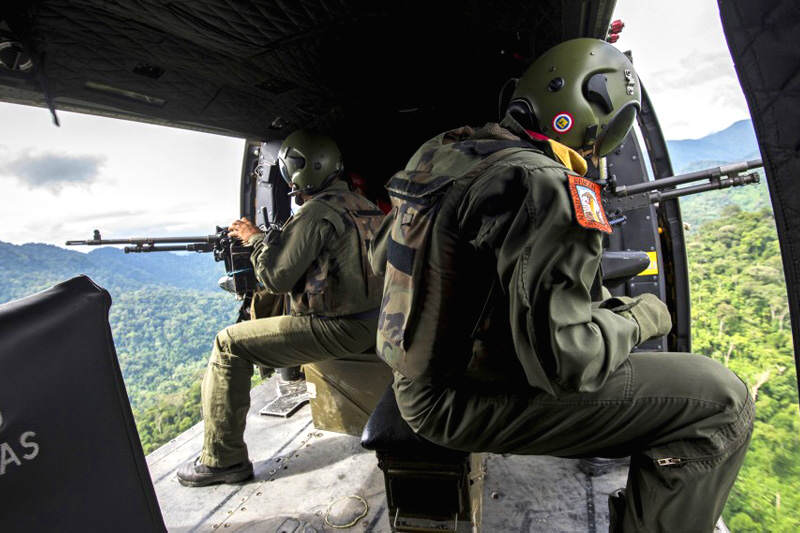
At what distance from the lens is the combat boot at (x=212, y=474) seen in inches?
90.4

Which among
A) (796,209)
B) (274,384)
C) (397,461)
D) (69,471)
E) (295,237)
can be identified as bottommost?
(274,384)

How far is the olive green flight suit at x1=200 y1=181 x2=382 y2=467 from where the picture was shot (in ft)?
7.58

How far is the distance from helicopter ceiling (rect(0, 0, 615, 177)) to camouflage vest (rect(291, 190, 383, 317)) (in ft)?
2.38

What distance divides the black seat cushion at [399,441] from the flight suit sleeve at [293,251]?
1.06 metres

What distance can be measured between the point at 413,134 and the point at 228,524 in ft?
8.64

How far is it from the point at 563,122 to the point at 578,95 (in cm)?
11

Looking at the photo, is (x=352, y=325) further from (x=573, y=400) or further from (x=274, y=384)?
(x=274, y=384)

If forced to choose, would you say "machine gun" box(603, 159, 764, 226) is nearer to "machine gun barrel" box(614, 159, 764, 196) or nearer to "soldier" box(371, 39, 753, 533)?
"machine gun barrel" box(614, 159, 764, 196)

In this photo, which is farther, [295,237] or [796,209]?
[295,237]

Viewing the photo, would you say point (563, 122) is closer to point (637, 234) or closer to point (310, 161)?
point (637, 234)

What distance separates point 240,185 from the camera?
4.27 meters

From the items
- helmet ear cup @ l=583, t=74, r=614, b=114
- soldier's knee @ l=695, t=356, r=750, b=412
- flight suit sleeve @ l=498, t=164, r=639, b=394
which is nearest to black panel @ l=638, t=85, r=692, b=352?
helmet ear cup @ l=583, t=74, r=614, b=114

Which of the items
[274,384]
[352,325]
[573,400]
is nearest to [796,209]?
[573,400]

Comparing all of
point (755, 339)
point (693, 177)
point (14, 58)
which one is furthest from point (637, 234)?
point (755, 339)
